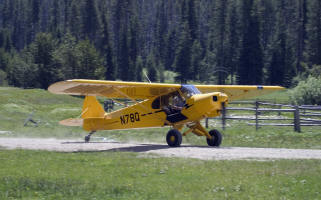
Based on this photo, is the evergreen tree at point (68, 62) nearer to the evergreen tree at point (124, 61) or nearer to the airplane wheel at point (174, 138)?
the evergreen tree at point (124, 61)

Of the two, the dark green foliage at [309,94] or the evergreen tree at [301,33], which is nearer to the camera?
the dark green foliage at [309,94]

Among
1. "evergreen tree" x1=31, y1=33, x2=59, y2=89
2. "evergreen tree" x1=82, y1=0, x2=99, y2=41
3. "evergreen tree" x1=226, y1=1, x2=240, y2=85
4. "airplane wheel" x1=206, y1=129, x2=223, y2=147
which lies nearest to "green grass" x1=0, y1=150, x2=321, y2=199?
"airplane wheel" x1=206, y1=129, x2=223, y2=147

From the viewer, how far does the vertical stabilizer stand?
2075cm

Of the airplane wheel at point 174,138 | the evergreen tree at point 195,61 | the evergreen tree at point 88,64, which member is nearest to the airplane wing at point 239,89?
the airplane wheel at point 174,138

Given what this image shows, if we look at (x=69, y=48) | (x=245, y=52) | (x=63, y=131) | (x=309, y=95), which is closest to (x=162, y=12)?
(x=245, y=52)

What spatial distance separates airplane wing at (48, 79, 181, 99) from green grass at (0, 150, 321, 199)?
2.91m

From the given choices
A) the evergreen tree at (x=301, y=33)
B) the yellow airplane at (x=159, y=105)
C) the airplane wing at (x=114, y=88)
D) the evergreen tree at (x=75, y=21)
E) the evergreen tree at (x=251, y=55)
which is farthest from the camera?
the evergreen tree at (x=75, y=21)

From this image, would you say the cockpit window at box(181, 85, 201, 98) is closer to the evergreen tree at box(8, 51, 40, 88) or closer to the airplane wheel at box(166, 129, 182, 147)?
the airplane wheel at box(166, 129, 182, 147)

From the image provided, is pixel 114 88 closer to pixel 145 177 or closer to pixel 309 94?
pixel 145 177

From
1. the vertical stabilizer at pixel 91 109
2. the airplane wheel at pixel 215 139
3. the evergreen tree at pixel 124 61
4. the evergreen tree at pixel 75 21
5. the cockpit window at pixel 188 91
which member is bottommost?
the evergreen tree at pixel 124 61

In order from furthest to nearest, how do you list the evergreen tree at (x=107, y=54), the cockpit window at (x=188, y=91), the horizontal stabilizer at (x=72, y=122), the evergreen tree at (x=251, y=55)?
the evergreen tree at (x=107, y=54) < the evergreen tree at (x=251, y=55) < the horizontal stabilizer at (x=72, y=122) < the cockpit window at (x=188, y=91)

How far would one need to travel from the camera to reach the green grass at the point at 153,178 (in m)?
9.87

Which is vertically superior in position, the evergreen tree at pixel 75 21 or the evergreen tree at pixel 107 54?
the evergreen tree at pixel 75 21

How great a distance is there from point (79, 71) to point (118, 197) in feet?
206
